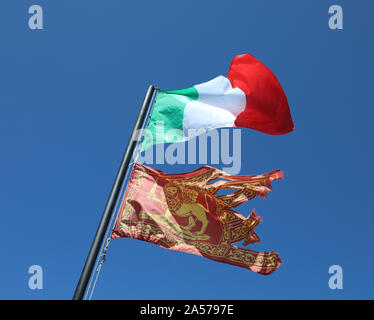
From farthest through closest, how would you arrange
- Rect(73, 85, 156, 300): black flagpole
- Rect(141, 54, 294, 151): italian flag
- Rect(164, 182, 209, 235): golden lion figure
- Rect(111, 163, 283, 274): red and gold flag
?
Rect(141, 54, 294, 151): italian flag < Rect(164, 182, 209, 235): golden lion figure < Rect(111, 163, 283, 274): red and gold flag < Rect(73, 85, 156, 300): black flagpole

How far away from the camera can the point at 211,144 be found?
1077 cm

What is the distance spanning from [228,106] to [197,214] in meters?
3.16

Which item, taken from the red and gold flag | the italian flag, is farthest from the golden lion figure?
the italian flag

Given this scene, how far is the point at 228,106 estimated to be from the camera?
11227 millimetres

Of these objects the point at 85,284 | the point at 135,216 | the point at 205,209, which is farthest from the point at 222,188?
the point at 85,284

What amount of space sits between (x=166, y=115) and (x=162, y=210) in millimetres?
2429

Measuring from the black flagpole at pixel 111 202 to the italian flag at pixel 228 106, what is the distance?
13.8 inches

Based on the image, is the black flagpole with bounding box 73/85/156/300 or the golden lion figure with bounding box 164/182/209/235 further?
the golden lion figure with bounding box 164/182/209/235

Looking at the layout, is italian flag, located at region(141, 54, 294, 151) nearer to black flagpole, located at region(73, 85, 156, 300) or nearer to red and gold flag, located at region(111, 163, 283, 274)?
black flagpole, located at region(73, 85, 156, 300)

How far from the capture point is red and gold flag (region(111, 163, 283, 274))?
949 centimetres

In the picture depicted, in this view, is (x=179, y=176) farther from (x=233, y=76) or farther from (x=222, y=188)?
(x=233, y=76)

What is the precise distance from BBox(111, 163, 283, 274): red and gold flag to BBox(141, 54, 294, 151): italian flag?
1.11 m

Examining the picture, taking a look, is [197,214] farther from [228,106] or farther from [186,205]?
[228,106]

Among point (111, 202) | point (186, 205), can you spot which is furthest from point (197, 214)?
point (111, 202)
